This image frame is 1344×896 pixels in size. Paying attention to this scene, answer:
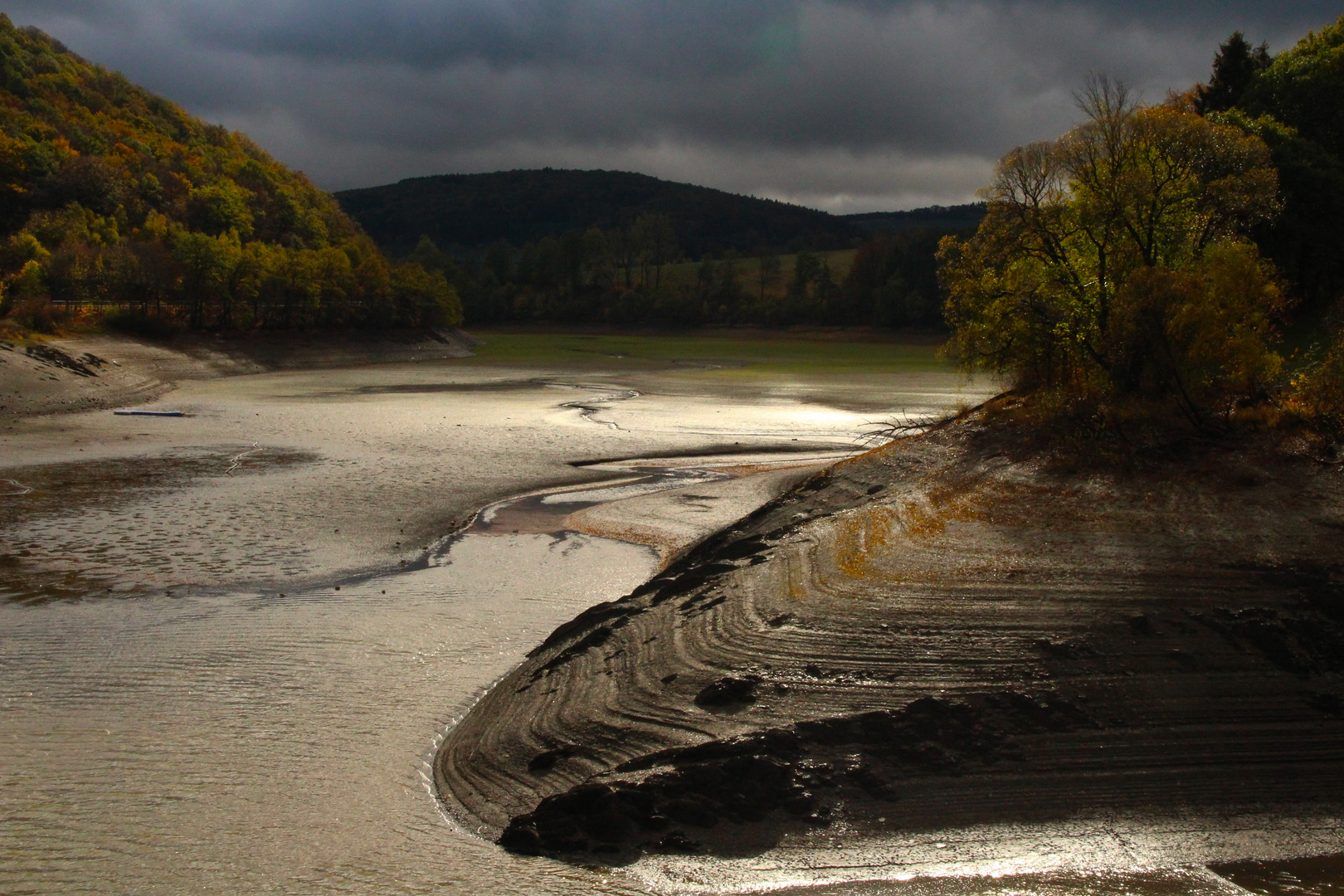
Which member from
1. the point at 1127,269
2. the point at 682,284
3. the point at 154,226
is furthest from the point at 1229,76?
the point at 682,284

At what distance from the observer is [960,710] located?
24.9ft

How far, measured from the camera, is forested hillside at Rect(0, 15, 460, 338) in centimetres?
6431

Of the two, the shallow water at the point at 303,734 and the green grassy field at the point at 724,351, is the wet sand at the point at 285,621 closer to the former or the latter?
the shallow water at the point at 303,734

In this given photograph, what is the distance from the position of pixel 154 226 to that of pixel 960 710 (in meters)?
96.6

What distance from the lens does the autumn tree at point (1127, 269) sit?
13.6 meters

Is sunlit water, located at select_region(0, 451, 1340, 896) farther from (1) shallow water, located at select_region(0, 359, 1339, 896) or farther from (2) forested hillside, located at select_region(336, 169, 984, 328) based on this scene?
(2) forested hillside, located at select_region(336, 169, 984, 328)

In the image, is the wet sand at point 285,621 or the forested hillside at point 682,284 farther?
the forested hillside at point 682,284

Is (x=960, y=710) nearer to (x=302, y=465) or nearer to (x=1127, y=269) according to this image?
(x=1127, y=269)

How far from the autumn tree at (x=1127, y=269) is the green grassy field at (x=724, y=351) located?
43.8 metres

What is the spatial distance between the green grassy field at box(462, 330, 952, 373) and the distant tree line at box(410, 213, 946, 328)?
19.0 ft

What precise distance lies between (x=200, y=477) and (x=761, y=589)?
15.9 m

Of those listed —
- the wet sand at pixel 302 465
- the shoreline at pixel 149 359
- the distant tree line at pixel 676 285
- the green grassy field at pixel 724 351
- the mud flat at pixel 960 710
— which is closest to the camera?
the mud flat at pixel 960 710

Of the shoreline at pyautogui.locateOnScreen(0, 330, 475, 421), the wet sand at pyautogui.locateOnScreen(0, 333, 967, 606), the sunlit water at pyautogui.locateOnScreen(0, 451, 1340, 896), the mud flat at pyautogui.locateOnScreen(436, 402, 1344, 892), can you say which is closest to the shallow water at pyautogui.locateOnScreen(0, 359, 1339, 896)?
the sunlit water at pyautogui.locateOnScreen(0, 451, 1340, 896)

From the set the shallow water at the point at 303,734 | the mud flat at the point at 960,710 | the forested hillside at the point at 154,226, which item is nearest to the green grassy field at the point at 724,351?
the forested hillside at the point at 154,226
